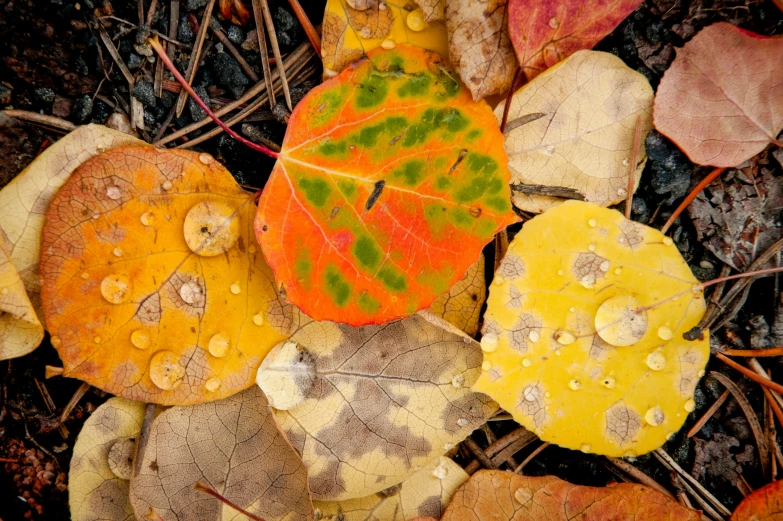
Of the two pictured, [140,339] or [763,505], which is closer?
Result: [140,339]

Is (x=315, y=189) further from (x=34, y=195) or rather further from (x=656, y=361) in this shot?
(x=656, y=361)

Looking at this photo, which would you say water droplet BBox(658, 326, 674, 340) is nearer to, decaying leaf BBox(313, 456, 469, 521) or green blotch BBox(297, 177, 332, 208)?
decaying leaf BBox(313, 456, 469, 521)

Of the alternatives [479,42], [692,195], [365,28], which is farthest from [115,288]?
[692,195]

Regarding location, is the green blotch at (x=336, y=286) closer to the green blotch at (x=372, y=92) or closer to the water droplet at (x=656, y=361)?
the green blotch at (x=372, y=92)

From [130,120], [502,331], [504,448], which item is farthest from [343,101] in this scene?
[504,448]

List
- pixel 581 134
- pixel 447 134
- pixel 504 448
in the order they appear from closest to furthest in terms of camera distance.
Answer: pixel 447 134 < pixel 581 134 < pixel 504 448

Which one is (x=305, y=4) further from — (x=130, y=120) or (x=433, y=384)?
(x=433, y=384)
